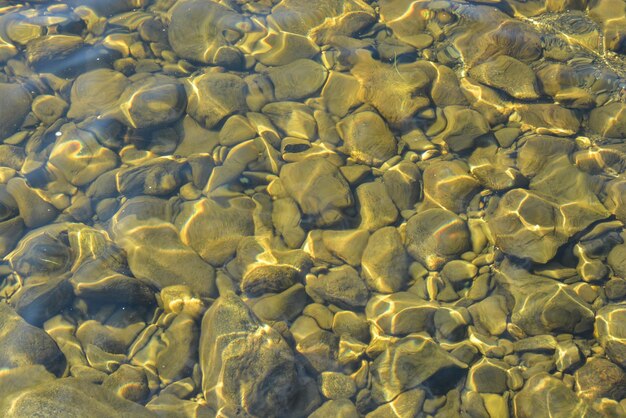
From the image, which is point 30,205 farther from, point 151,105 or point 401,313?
point 401,313

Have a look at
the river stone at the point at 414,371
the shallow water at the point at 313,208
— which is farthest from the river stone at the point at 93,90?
the river stone at the point at 414,371

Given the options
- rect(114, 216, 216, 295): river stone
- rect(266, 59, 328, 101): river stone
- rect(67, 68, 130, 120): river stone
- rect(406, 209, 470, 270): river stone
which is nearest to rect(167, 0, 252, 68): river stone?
rect(266, 59, 328, 101): river stone

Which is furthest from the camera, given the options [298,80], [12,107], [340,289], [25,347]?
[298,80]

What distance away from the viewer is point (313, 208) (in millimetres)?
4941

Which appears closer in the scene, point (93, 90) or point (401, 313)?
point (401, 313)

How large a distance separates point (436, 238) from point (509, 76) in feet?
7.21

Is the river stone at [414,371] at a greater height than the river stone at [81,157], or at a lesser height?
lesser

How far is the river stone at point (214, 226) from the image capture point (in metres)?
4.82

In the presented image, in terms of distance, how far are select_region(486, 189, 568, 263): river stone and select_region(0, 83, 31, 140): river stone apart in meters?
5.12

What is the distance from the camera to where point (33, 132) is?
18.4 feet

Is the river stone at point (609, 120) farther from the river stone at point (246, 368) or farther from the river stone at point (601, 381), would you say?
the river stone at point (246, 368)

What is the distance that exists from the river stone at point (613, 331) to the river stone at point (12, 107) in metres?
6.14

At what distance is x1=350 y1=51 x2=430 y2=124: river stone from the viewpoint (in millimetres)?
5461

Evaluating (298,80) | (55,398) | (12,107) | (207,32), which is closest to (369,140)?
(298,80)
